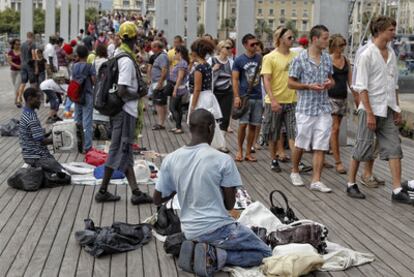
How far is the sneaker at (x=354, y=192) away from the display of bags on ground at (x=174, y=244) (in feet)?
9.98

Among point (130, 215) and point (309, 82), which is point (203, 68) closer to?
point (309, 82)

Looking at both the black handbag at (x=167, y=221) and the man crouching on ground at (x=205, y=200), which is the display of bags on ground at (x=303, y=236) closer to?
the man crouching on ground at (x=205, y=200)

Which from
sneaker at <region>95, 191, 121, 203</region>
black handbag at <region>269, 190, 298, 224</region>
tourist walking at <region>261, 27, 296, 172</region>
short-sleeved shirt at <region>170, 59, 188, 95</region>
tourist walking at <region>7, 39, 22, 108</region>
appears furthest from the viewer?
tourist walking at <region>7, 39, 22, 108</region>

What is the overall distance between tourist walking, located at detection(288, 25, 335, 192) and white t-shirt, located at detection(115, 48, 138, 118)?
Answer: 195 cm

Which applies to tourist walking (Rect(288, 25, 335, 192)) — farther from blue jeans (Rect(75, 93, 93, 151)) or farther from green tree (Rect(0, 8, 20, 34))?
green tree (Rect(0, 8, 20, 34))

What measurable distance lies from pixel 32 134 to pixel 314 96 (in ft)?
10.8

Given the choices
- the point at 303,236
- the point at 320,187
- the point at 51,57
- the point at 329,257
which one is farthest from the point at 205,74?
the point at 51,57

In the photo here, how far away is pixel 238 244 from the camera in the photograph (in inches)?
219

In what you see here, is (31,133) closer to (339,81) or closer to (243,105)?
(243,105)

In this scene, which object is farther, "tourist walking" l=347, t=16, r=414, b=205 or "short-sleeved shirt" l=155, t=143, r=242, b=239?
"tourist walking" l=347, t=16, r=414, b=205

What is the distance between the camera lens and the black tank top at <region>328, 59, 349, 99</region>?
9773 mm

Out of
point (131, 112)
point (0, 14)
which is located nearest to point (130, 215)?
point (131, 112)

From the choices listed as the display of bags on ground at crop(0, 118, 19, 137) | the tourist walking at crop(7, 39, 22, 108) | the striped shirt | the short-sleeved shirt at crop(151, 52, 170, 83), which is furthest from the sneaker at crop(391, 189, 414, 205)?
the tourist walking at crop(7, 39, 22, 108)

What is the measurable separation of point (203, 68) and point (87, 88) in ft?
6.90
